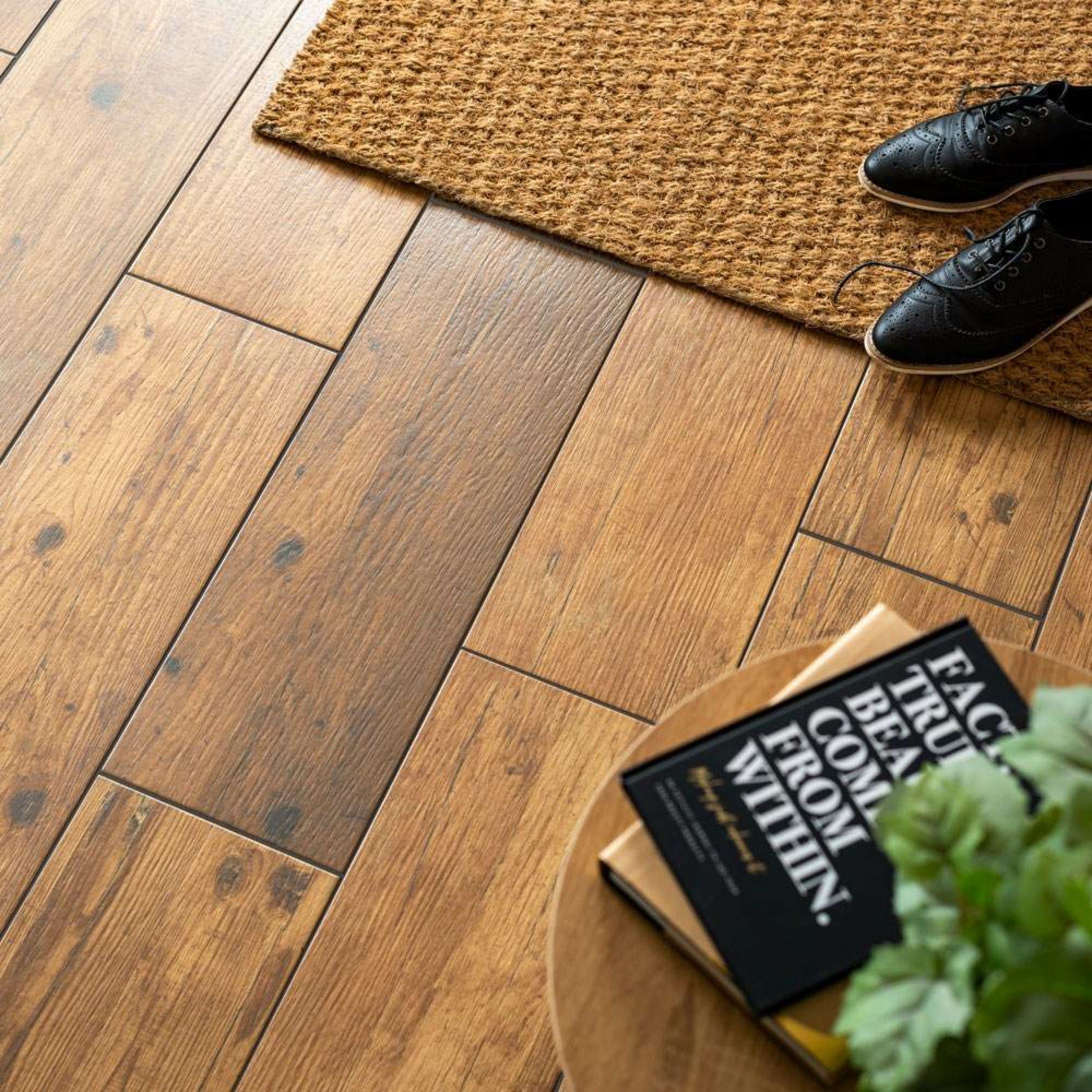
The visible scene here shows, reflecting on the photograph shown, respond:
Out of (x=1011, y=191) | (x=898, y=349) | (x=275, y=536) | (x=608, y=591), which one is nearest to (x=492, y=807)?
(x=608, y=591)

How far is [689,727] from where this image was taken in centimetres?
84

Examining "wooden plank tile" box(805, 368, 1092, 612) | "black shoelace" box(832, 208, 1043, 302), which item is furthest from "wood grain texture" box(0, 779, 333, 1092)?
"black shoelace" box(832, 208, 1043, 302)

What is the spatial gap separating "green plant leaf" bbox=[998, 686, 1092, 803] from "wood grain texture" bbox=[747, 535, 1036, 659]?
2.13 ft

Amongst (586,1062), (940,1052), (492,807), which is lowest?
(492,807)

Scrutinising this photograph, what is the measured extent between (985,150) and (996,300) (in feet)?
0.65

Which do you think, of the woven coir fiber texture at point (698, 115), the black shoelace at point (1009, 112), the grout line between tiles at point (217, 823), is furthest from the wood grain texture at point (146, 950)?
the black shoelace at point (1009, 112)

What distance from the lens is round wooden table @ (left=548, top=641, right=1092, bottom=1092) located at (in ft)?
2.46

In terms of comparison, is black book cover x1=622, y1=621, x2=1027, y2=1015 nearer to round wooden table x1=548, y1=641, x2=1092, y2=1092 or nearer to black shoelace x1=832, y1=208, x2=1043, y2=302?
round wooden table x1=548, y1=641, x2=1092, y2=1092

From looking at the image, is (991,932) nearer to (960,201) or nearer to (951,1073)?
(951,1073)

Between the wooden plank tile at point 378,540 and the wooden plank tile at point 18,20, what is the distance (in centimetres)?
56

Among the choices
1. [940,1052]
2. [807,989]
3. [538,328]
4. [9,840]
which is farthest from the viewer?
[538,328]

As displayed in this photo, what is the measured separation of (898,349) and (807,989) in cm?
79

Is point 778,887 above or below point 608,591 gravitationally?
above

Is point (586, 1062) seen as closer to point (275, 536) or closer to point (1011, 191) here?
point (275, 536)
